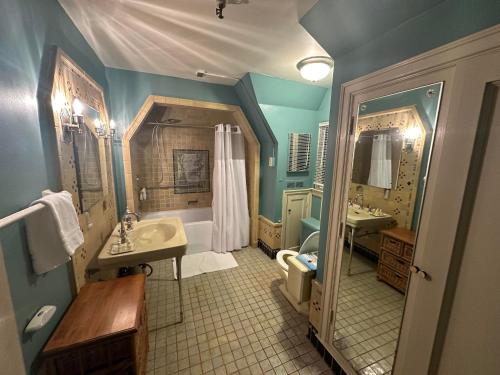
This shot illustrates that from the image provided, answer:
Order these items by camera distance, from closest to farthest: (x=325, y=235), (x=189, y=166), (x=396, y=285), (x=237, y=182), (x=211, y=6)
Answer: (x=211, y=6) < (x=396, y=285) < (x=325, y=235) < (x=237, y=182) < (x=189, y=166)

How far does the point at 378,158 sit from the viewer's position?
4.47 ft

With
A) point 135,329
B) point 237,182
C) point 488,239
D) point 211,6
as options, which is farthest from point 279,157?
point 135,329

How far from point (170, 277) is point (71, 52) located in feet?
7.90

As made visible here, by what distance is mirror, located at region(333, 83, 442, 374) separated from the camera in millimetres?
1109

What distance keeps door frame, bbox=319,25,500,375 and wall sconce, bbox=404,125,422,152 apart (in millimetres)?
281

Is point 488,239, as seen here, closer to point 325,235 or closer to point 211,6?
point 325,235

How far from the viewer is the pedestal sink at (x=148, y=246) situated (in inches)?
59.3

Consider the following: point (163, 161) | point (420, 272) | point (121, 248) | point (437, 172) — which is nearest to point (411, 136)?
point (437, 172)

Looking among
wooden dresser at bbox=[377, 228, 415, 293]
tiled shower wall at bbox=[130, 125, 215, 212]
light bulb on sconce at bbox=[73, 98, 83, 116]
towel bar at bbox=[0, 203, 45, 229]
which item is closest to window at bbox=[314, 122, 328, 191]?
wooden dresser at bbox=[377, 228, 415, 293]

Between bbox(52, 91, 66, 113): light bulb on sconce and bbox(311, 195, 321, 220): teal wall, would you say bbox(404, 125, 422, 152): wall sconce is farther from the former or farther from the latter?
bbox(52, 91, 66, 113): light bulb on sconce

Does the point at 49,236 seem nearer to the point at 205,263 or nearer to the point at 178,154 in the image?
the point at 205,263

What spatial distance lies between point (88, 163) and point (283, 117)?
2.19 meters

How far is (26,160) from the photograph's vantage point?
858 mm

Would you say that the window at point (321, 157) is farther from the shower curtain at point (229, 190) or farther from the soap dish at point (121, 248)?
the soap dish at point (121, 248)
